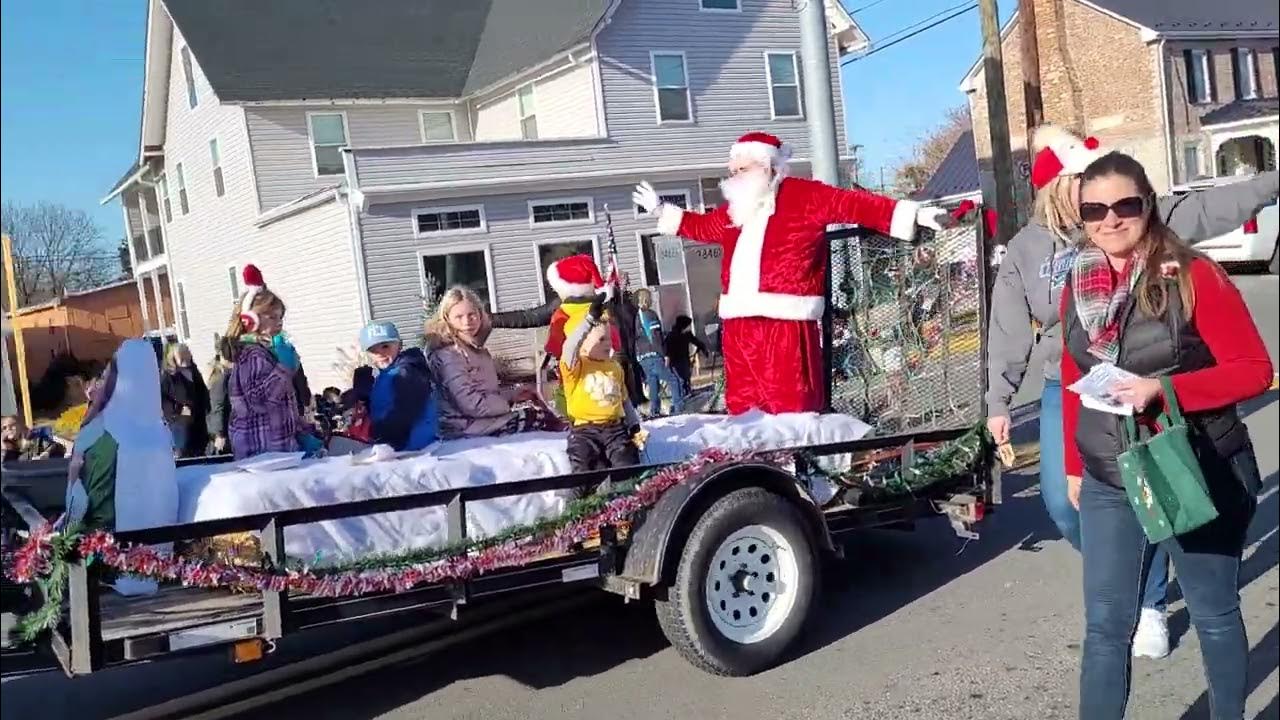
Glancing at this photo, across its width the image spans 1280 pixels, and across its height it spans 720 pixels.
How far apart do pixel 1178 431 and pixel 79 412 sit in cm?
301

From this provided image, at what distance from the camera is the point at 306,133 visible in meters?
3.39

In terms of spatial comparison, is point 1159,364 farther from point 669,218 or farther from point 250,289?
point 250,289

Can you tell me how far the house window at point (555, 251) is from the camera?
147 inches

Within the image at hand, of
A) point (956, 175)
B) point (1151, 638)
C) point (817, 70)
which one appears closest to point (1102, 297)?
point (956, 175)

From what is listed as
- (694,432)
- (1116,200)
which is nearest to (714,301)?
(694,432)

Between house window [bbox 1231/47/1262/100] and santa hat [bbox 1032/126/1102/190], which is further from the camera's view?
santa hat [bbox 1032/126/1102/190]

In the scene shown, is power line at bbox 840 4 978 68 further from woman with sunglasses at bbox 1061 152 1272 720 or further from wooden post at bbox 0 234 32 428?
wooden post at bbox 0 234 32 428

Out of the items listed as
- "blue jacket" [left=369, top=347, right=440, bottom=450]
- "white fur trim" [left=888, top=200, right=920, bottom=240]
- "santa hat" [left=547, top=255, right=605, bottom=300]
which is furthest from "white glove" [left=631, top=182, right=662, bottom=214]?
"blue jacket" [left=369, top=347, right=440, bottom=450]

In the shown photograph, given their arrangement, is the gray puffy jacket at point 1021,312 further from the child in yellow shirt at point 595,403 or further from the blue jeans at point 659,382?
the blue jeans at point 659,382

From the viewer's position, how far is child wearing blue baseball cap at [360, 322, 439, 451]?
4324 millimetres

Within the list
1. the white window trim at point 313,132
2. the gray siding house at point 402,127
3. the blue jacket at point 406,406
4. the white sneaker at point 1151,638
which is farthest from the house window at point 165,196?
the white sneaker at point 1151,638

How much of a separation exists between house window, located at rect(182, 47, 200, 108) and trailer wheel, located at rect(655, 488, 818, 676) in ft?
7.06

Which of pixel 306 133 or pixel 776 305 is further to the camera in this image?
pixel 776 305

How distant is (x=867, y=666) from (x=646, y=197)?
189 cm
